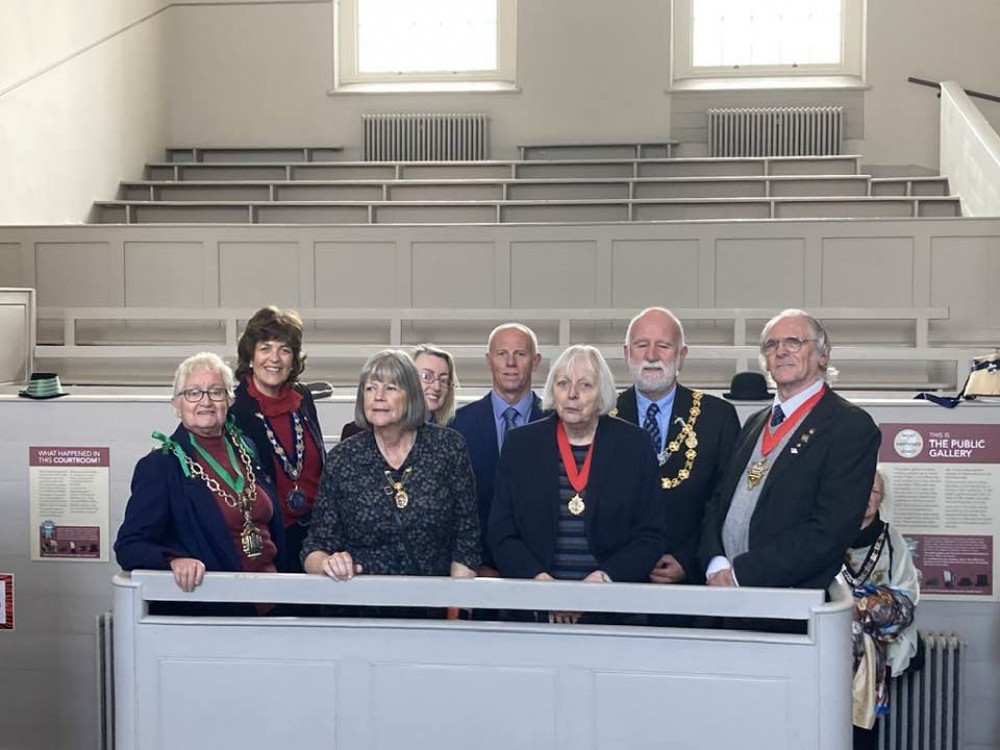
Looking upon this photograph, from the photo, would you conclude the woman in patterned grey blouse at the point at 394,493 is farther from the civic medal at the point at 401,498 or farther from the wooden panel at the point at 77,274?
the wooden panel at the point at 77,274

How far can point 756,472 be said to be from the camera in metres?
2.87

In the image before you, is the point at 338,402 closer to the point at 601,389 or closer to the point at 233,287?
the point at 601,389

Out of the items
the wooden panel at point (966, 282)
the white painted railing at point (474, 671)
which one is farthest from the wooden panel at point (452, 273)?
the white painted railing at point (474, 671)

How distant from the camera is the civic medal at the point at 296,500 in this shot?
328cm

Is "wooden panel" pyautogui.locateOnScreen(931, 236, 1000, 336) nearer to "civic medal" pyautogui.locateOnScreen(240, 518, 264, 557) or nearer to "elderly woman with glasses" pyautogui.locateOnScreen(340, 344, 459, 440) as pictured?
"elderly woman with glasses" pyautogui.locateOnScreen(340, 344, 459, 440)

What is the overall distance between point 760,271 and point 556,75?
15.5 feet

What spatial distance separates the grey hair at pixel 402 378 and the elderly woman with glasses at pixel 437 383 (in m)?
0.49

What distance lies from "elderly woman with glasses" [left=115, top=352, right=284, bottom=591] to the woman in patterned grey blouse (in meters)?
0.22

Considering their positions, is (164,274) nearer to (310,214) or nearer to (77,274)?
(77,274)

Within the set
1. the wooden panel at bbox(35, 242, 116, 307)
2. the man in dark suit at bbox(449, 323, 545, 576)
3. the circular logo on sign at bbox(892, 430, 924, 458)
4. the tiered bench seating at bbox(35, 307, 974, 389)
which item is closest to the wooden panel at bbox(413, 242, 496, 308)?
the tiered bench seating at bbox(35, 307, 974, 389)

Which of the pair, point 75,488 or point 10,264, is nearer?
point 75,488

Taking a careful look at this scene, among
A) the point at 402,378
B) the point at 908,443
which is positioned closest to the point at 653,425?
the point at 402,378

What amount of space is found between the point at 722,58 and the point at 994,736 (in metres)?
9.09

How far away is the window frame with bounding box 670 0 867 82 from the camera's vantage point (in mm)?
11641
